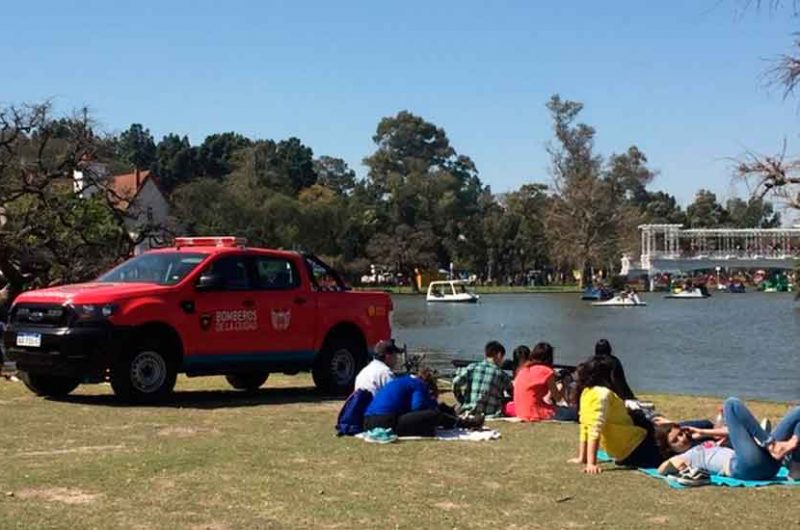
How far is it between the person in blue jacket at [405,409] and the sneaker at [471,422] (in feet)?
1.30

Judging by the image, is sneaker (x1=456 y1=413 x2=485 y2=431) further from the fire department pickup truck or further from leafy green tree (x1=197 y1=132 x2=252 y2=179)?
leafy green tree (x1=197 y1=132 x2=252 y2=179)

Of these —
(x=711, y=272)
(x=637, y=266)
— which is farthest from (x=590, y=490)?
(x=711, y=272)

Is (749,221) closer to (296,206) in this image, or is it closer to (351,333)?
(296,206)

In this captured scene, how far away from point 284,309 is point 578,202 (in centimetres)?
10262

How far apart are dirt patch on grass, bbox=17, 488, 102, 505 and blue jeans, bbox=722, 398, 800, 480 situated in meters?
4.89

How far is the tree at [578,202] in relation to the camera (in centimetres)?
11388

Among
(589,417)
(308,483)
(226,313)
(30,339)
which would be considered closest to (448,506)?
(308,483)

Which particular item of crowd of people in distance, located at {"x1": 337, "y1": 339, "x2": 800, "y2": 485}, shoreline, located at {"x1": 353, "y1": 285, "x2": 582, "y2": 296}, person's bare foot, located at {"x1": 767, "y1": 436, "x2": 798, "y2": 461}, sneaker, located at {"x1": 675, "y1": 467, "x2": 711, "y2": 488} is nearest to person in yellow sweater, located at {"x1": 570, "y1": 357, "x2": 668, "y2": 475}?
crowd of people in distance, located at {"x1": 337, "y1": 339, "x2": 800, "y2": 485}

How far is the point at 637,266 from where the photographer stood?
127 m

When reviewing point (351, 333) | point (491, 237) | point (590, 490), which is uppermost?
point (491, 237)

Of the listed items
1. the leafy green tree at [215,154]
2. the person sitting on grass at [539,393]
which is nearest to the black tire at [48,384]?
the person sitting on grass at [539,393]

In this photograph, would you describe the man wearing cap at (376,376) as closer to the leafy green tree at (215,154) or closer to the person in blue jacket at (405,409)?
the person in blue jacket at (405,409)

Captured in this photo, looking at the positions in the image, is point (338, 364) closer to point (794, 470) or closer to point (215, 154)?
point (794, 470)

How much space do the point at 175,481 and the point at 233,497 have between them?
2.48ft
